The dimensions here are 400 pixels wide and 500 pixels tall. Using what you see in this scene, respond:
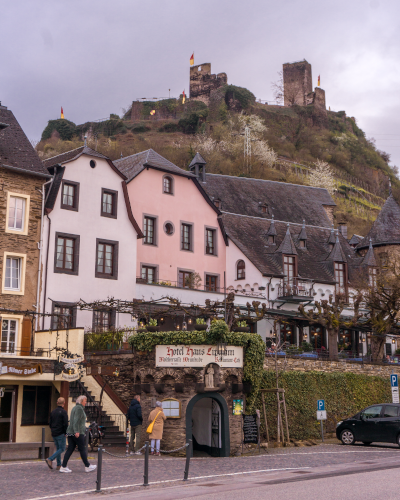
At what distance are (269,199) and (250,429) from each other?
29894 mm

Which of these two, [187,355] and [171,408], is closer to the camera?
[171,408]

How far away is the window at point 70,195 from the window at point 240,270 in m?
11.3

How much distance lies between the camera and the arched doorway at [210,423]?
19609 mm

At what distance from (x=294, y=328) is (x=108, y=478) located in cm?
2496

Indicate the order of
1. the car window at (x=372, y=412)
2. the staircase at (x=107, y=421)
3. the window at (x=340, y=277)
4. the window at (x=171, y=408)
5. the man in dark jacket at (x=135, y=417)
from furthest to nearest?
the window at (x=340, y=277)
the staircase at (x=107, y=421)
the car window at (x=372, y=412)
the window at (x=171, y=408)
the man in dark jacket at (x=135, y=417)

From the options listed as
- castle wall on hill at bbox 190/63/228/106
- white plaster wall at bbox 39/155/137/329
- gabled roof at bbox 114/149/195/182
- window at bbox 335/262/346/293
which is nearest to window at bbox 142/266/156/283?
white plaster wall at bbox 39/155/137/329

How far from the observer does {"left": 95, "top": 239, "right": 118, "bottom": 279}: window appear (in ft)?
98.1

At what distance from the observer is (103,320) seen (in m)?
29.4

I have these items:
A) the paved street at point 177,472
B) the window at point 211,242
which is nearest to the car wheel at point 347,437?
the paved street at point 177,472

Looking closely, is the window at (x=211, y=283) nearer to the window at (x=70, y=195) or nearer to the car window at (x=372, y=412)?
the window at (x=70, y=195)

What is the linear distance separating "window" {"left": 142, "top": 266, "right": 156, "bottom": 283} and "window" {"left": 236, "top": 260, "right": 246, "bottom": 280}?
18.3 ft

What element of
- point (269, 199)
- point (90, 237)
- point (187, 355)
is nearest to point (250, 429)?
point (187, 355)

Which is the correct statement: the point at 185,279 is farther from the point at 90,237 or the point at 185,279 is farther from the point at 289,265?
the point at 289,265

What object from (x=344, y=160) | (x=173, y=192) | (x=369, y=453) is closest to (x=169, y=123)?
(x=344, y=160)
